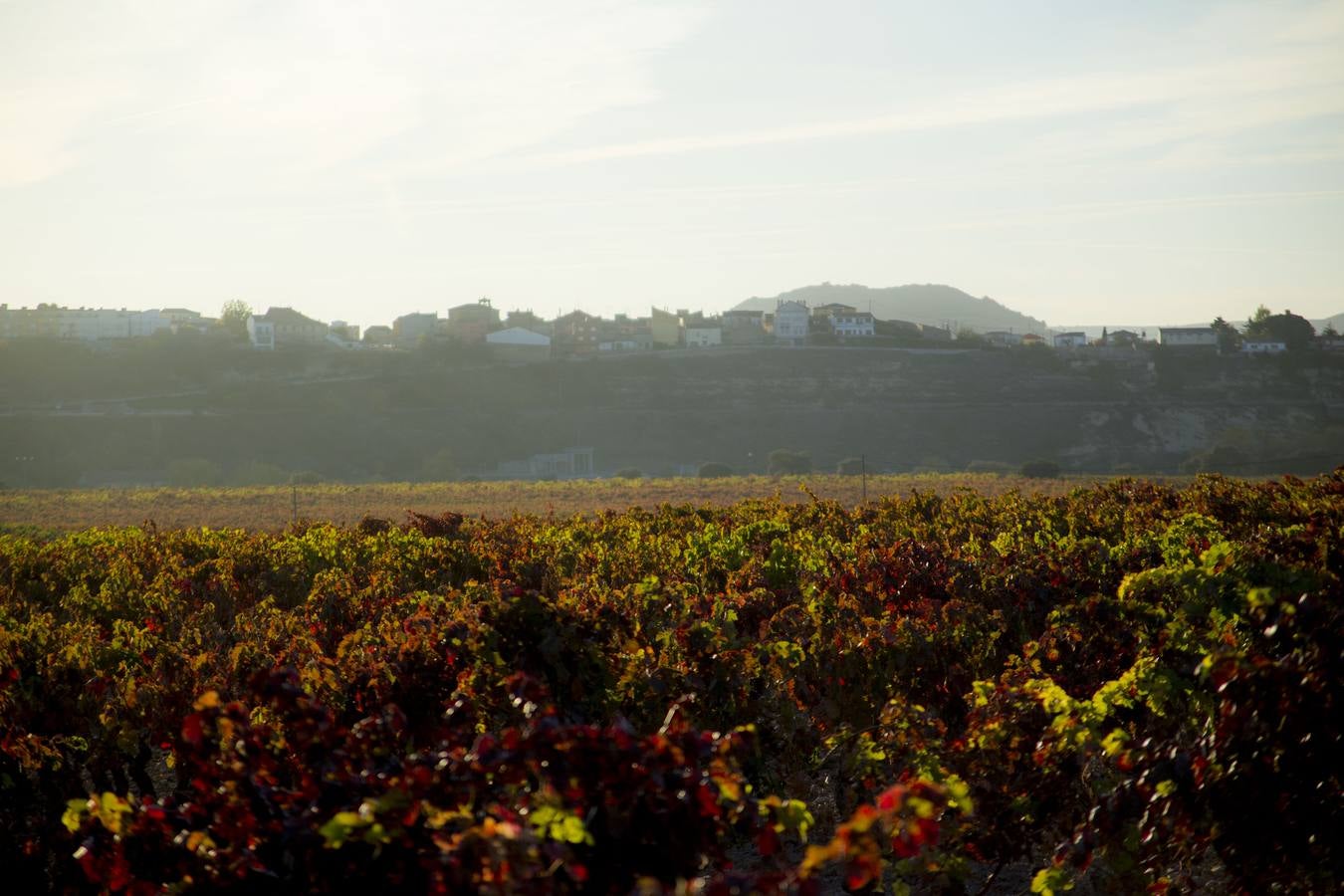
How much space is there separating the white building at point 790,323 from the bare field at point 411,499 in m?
69.0

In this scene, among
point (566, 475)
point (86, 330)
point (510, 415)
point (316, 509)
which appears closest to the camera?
point (316, 509)

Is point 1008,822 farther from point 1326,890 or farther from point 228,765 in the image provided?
point 228,765

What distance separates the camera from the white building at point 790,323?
113 meters

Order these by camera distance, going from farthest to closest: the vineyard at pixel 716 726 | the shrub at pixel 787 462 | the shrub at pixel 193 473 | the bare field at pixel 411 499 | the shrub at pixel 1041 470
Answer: the shrub at pixel 787 462 < the shrub at pixel 193 473 < the shrub at pixel 1041 470 < the bare field at pixel 411 499 < the vineyard at pixel 716 726

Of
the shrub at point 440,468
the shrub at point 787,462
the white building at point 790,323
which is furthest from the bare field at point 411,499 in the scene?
the white building at point 790,323

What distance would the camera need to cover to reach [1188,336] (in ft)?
349

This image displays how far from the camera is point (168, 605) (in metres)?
9.45

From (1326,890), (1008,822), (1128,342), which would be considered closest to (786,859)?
(1008,822)

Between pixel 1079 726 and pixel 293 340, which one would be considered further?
pixel 293 340

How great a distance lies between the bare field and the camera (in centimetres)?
3058

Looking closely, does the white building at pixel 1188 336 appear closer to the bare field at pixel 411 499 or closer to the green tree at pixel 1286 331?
the green tree at pixel 1286 331

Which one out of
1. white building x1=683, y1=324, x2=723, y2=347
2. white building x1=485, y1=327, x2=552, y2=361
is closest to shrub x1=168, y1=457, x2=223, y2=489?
white building x1=485, y1=327, x2=552, y2=361

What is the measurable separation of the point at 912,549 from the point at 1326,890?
18.7 ft

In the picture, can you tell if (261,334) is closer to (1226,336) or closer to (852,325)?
(852,325)
